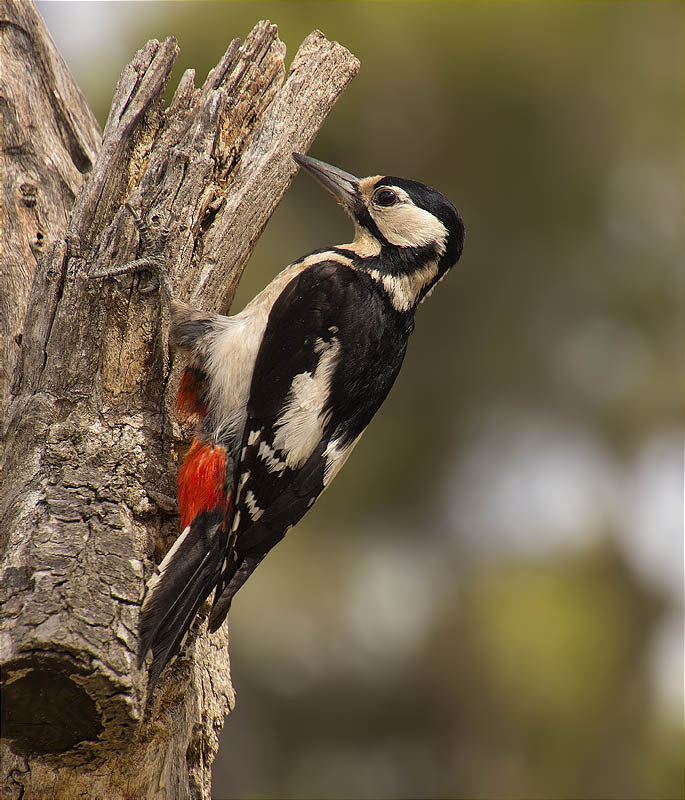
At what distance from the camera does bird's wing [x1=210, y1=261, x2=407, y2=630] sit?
8.70 feet

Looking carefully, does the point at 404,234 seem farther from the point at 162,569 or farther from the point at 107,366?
the point at 162,569

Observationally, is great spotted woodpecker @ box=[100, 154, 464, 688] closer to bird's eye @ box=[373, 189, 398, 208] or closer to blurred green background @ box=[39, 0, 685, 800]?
bird's eye @ box=[373, 189, 398, 208]

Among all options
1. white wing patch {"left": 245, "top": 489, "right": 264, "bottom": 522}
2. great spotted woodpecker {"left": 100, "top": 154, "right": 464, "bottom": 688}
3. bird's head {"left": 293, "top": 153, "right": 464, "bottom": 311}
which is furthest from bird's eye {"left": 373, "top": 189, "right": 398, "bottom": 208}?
white wing patch {"left": 245, "top": 489, "right": 264, "bottom": 522}

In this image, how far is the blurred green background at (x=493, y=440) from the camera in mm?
6992

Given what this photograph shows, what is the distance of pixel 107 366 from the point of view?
2529 millimetres

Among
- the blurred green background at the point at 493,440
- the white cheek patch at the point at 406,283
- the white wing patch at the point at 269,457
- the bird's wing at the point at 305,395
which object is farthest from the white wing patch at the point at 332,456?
the blurred green background at the point at 493,440

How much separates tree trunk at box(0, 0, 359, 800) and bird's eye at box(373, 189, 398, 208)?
0.37 meters

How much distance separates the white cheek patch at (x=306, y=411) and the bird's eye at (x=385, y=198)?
747mm

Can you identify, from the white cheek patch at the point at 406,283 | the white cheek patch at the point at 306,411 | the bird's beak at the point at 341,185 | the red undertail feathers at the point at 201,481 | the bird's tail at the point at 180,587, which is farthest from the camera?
the bird's beak at the point at 341,185

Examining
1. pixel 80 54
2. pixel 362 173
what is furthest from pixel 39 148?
pixel 362 173

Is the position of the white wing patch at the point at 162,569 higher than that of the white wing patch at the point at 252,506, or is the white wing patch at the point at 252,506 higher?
the white wing patch at the point at 252,506

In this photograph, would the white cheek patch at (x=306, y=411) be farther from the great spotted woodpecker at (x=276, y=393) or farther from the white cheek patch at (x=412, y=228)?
the white cheek patch at (x=412, y=228)

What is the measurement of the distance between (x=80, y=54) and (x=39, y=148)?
12.7 feet

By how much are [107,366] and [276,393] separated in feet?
1.80
